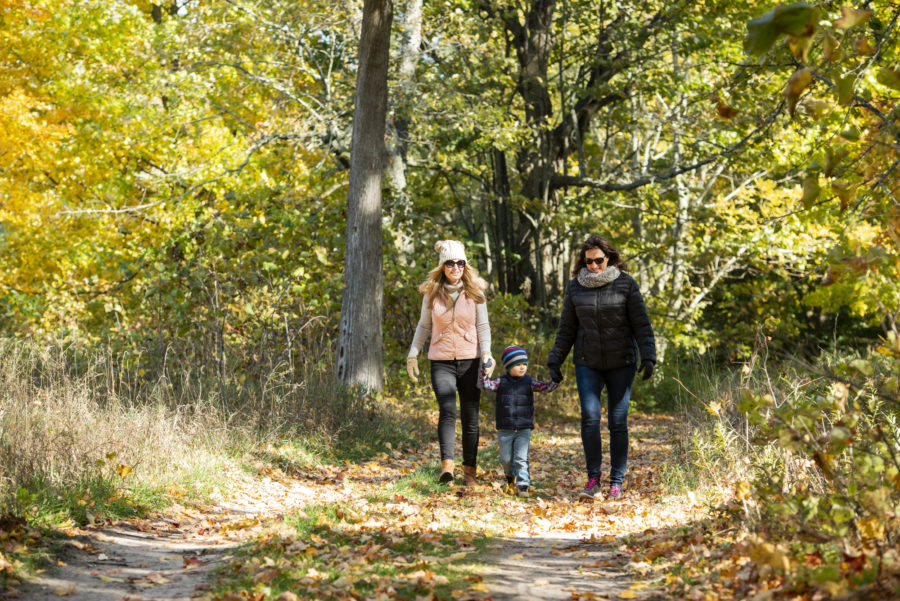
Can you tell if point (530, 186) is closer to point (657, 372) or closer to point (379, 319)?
point (657, 372)

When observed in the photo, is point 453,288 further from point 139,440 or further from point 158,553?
point 158,553

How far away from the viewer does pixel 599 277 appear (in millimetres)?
7234

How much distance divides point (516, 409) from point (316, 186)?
360 inches

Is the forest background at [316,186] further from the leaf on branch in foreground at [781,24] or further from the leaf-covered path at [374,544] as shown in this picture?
the leaf on branch in foreground at [781,24]

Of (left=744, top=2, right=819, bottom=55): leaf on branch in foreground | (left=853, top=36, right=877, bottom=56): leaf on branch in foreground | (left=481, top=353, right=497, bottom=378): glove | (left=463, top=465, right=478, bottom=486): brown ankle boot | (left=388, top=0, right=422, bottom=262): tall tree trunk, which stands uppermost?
(left=388, top=0, right=422, bottom=262): tall tree trunk

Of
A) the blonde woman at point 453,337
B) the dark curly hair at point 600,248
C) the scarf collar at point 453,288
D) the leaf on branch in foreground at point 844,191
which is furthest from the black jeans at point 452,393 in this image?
the leaf on branch in foreground at point 844,191

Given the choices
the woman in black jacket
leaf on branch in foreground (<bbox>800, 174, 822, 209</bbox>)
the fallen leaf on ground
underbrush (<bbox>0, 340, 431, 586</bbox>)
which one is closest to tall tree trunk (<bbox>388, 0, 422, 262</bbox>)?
underbrush (<bbox>0, 340, 431, 586</bbox>)

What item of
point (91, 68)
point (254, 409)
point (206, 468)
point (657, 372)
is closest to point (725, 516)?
point (206, 468)

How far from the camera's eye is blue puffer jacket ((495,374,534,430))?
7.61 m

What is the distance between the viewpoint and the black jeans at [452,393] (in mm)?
7648

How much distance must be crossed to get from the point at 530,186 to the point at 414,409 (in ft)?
23.2

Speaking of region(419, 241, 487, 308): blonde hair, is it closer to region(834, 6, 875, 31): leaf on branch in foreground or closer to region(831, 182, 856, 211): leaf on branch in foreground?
region(831, 182, 856, 211): leaf on branch in foreground

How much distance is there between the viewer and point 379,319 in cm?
1102

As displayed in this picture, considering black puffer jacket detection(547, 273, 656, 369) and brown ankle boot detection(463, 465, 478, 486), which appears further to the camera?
brown ankle boot detection(463, 465, 478, 486)
